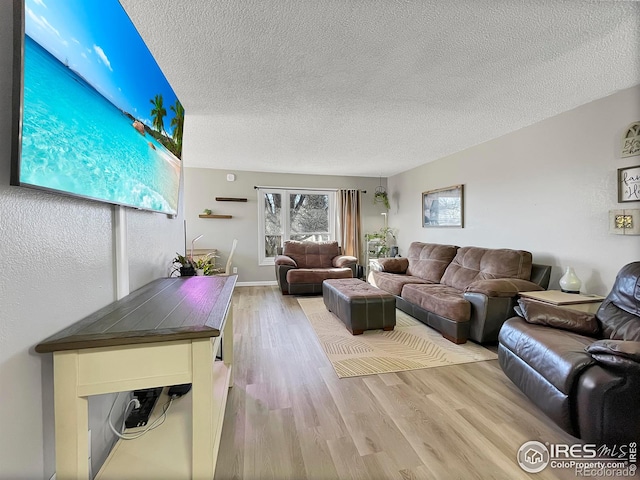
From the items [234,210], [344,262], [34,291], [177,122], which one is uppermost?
[177,122]

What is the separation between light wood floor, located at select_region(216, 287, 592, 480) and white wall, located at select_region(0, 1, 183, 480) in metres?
0.77

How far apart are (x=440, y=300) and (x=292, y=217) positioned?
11.9 ft

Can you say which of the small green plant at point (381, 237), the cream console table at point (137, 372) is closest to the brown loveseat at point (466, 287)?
the small green plant at point (381, 237)

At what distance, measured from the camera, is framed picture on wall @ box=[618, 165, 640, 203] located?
2.12 m

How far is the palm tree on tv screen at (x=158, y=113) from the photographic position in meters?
1.63

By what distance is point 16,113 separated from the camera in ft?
2.30

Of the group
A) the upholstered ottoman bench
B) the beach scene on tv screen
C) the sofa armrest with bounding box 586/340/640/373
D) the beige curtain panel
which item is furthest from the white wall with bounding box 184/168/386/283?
the sofa armrest with bounding box 586/340/640/373

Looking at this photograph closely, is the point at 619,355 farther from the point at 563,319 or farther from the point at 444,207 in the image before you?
the point at 444,207

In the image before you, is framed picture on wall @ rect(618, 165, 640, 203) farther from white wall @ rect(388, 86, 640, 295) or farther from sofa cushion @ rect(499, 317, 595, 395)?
sofa cushion @ rect(499, 317, 595, 395)

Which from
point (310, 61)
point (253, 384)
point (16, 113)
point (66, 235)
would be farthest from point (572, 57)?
point (253, 384)

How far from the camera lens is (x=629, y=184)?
217cm

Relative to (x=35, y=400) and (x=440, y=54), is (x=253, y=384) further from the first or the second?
(x=440, y=54)

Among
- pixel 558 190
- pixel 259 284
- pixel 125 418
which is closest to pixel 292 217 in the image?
pixel 259 284

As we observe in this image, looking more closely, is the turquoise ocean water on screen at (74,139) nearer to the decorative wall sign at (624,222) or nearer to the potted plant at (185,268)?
the potted plant at (185,268)
